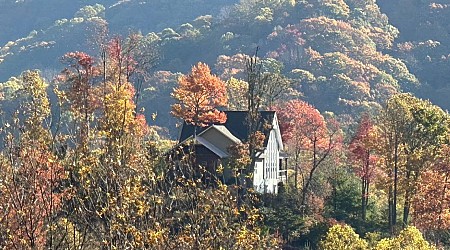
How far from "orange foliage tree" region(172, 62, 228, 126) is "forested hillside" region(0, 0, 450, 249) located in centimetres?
11

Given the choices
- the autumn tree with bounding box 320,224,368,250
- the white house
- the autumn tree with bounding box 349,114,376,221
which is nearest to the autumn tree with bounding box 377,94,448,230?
the autumn tree with bounding box 349,114,376,221

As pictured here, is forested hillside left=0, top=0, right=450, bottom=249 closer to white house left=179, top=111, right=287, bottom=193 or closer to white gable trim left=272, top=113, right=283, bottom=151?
white gable trim left=272, top=113, right=283, bottom=151

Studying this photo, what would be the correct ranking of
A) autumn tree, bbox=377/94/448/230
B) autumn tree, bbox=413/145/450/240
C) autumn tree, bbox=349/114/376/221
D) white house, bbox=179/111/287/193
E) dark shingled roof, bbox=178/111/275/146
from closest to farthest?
autumn tree, bbox=413/145/450/240 < autumn tree, bbox=377/94/448/230 < autumn tree, bbox=349/114/376/221 < white house, bbox=179/111/287/193 < dark shingled roof, bbox=178/111/275/146

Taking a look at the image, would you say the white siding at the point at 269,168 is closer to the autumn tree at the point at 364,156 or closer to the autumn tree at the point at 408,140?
the autumn tree at the point at 364,156

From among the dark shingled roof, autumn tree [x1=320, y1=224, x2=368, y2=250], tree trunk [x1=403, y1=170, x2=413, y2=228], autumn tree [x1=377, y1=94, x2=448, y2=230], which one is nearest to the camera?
autumn tree [x1=320, y1=224, x2=368, y2=250]

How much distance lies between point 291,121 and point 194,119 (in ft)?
39.1

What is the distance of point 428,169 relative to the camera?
120ft

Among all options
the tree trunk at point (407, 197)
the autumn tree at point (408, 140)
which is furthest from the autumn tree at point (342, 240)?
the autumn tree at point (408, 140)

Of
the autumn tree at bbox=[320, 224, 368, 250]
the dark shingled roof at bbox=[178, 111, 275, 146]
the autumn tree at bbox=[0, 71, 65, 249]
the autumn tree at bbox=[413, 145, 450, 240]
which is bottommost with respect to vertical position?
the autumn tree at bbox=[0, 71, 65, 249]

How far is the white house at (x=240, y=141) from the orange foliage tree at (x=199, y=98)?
0.66m

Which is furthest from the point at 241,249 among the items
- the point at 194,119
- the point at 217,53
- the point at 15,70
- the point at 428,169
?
the point at 15,70

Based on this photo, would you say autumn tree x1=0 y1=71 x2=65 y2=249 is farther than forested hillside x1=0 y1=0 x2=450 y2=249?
No

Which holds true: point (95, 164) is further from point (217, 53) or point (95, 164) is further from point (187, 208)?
point (217, 53)

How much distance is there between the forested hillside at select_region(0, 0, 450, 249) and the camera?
972cm
